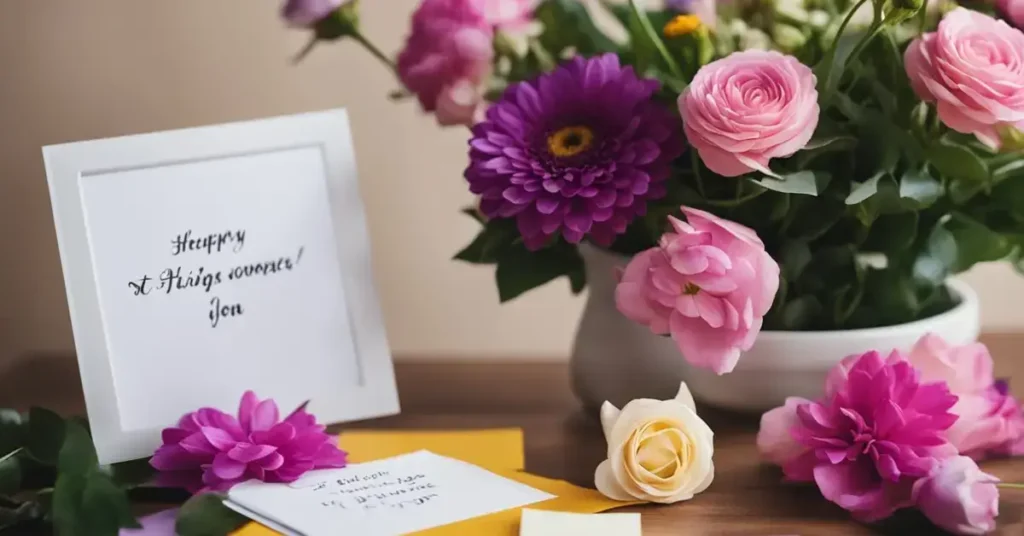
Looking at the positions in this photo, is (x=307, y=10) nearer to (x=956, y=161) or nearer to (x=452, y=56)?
(x=452, y=56)

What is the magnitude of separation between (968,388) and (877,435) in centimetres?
10

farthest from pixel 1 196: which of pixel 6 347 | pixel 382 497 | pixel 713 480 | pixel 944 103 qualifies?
pixel 944 103

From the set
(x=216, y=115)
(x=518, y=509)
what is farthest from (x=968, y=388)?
(x=216, y=115)

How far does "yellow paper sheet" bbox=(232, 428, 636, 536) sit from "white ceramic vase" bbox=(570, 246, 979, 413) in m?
0.08

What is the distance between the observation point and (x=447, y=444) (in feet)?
2.41

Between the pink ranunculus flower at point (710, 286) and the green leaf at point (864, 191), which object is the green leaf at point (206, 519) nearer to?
the pink ranunculus flower at point (710, 286)

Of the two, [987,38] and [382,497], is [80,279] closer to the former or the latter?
[382,497]

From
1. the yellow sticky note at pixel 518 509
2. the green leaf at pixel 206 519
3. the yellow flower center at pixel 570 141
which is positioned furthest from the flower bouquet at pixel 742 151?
the green leaf at pixel 206 519

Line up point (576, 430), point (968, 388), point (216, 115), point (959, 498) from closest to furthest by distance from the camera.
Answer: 1. point (959, 498)
2. point (968, 388)
3. point (576, 430)
4. point (216, 115)

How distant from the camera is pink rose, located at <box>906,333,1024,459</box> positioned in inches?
25.3

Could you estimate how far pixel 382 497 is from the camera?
623 mm

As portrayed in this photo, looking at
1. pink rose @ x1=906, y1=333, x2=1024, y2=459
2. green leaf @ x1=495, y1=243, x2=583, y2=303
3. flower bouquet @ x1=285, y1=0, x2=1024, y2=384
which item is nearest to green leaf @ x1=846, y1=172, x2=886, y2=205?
flower bouquet @ x1=285, y1=0, x2=1024, y2=384

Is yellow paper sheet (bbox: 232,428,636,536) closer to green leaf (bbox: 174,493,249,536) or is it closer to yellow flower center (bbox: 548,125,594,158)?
green leaf (bbox: 174,493,249,536)

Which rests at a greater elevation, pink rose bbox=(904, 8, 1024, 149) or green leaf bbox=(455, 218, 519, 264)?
pink rose bbox=(904, 8, 1024, 149)
